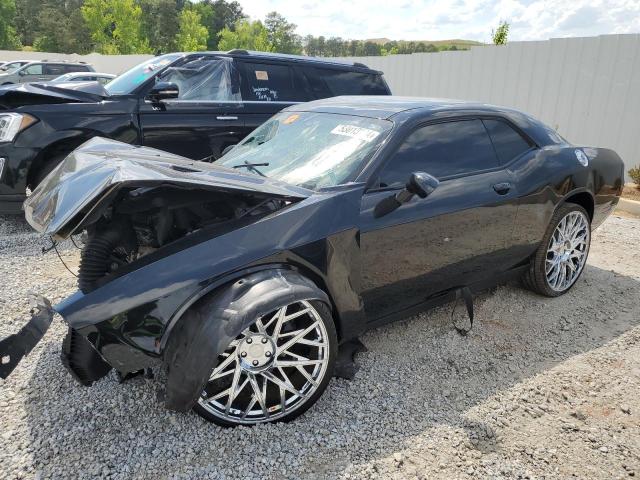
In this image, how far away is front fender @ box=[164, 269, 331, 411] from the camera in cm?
208

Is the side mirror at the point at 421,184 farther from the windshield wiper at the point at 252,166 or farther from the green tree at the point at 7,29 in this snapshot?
the green tree at the point at 7,29

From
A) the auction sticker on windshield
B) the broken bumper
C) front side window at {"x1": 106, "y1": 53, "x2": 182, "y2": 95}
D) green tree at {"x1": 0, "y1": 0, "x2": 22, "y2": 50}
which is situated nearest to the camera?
the broken bumper

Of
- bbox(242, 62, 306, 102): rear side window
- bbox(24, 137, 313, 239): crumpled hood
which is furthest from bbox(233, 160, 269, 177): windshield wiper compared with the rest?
bbox(242, 62, 306, 102): rear side window

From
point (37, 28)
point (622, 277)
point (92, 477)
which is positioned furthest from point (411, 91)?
point (37, 28)

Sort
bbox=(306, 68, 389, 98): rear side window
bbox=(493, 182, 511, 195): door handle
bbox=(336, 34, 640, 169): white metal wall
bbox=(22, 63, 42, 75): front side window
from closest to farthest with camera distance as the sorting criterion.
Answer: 1. bbox=(493, 182, 511, 195): door handle
2. bbox=(306, 68, 389, 98): rear side window
3. bbox=(336, 34, 640, 169): white metal wall
4. bbox=(22, 63, 42, 75): front side window

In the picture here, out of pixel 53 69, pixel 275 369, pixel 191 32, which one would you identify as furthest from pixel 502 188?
pixel 191 32

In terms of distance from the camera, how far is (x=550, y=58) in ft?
29.3

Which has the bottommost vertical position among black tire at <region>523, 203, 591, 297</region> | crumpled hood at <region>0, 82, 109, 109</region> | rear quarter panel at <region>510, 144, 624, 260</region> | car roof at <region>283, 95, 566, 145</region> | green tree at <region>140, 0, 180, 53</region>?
black tire at <region>523, 203, 591, 297</region>

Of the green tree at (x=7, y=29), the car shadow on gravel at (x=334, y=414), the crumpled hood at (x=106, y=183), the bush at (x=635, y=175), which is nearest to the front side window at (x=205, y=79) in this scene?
the crumpled hood at (x=106, y=183)

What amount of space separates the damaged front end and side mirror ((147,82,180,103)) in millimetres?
2517

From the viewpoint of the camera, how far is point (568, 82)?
8.75 meters

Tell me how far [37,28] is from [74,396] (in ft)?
241

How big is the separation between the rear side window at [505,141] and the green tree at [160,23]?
5289 cm

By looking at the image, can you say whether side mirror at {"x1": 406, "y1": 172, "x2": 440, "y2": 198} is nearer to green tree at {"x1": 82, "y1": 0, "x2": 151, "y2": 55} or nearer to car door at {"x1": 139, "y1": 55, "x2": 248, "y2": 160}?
car door at {"x1": 139, "y1": 55, "x2": 248, "y2": 160}
